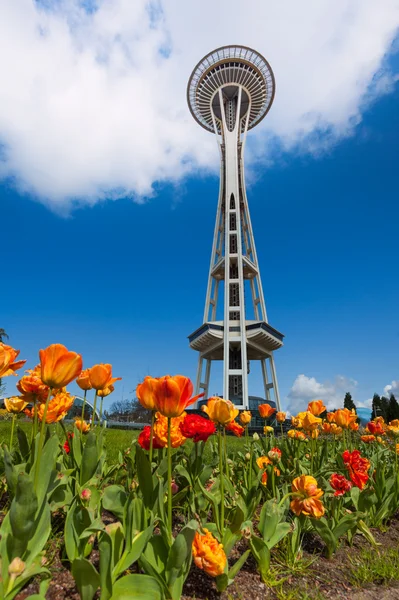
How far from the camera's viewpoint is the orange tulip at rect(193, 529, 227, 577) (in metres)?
1.44

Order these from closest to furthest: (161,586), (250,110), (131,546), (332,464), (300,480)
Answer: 1. (161,586)
2. (131,546)
3. (300,480)
4. (332,464)
5. (250,110)

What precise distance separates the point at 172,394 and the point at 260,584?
1217 mm

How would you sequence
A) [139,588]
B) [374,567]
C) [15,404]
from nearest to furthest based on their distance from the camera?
[139,588]
[374,567]
[15,404]

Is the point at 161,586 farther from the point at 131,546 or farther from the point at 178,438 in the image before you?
the point at 178,438

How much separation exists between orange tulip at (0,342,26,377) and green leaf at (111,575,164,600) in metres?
0.92

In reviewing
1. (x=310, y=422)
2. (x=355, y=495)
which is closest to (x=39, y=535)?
(x=310, y=422)

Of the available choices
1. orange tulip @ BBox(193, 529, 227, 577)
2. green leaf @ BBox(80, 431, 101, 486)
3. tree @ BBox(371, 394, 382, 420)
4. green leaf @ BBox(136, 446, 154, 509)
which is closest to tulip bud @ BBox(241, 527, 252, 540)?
orange tulip @ BBox(193, 529, 227, 577)

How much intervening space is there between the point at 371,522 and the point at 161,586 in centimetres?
226

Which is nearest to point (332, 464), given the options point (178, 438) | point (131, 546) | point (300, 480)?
point (300, 480)

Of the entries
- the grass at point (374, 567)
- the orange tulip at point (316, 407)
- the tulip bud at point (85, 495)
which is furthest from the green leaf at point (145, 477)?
the orange tulip at point (316, 407)

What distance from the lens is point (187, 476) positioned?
2219mm

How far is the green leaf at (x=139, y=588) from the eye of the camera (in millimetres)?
1265

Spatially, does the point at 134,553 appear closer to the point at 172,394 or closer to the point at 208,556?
the point at 208,556

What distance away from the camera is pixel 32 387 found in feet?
6.03
